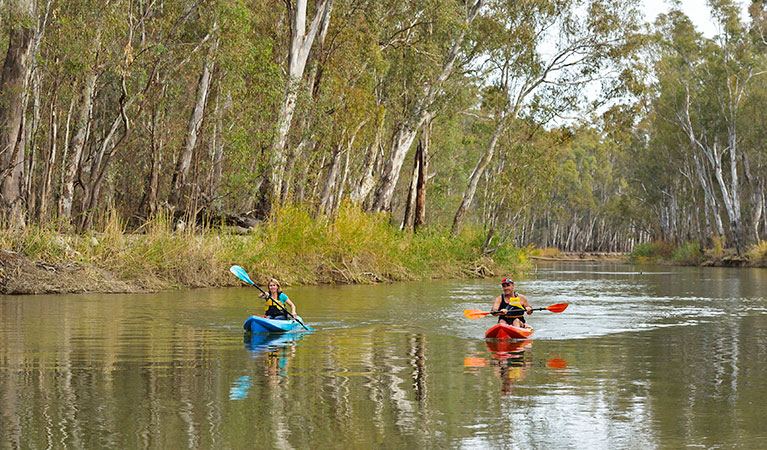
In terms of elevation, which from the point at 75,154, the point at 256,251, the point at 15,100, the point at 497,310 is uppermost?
the point at 15,100

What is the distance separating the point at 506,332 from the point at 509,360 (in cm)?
232

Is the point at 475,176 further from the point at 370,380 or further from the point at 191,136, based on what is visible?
the point at 370,380

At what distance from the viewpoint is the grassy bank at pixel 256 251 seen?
2130 centimetres

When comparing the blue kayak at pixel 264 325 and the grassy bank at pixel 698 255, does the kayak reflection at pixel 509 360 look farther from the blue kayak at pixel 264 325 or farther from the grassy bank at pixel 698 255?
the grassy bank at pixel 698 255

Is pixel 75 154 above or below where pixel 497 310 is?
above

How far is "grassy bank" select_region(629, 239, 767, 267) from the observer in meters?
54.8

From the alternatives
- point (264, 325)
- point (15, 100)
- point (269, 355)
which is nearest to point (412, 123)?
point (15, 100)

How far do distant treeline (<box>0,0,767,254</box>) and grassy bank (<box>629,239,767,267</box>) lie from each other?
4.53 ft

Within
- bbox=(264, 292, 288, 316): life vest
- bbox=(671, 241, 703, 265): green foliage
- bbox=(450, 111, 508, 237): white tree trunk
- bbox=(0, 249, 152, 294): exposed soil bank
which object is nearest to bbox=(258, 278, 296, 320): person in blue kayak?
bbox=(264, 292, 288, 316): life vest

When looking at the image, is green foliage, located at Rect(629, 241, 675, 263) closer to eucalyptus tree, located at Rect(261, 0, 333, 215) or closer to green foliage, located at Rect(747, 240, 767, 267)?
green foliage, located at Rect(747, 240, 767, 267)

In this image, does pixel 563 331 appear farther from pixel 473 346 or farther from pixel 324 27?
pixel 324 27

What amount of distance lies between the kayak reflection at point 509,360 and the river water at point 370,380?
2cm

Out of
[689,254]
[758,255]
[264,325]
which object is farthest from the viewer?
[689,254]

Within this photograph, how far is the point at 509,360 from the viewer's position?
11.0 metres
